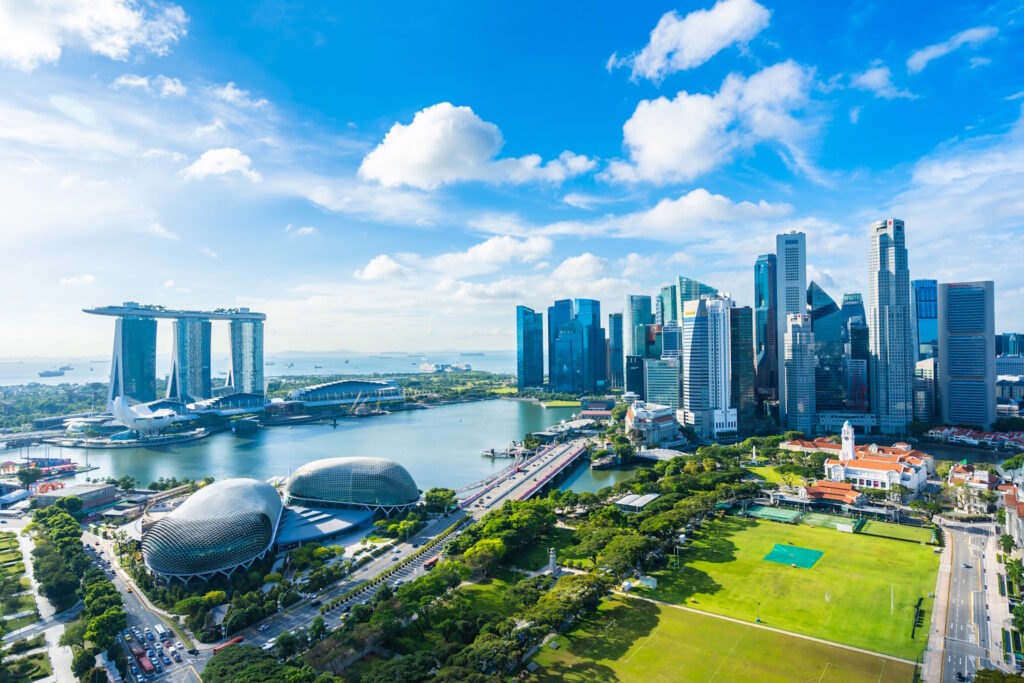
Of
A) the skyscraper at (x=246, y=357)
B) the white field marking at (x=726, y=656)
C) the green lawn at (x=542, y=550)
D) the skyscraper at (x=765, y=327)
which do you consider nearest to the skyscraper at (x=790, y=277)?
the skyscraper at (x=765, y=327)

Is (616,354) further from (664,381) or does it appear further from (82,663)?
(82,663)

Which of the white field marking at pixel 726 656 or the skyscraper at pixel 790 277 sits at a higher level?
the skyscraper at pixel 790 277

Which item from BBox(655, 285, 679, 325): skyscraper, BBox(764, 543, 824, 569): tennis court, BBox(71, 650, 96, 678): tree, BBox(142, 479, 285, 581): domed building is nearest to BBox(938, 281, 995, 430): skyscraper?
BBox(655, 285, 679, 325): skyscraper

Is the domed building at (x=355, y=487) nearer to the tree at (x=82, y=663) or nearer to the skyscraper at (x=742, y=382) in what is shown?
the tree at (x=82, y=663)

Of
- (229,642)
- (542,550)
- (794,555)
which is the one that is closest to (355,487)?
(542,550)

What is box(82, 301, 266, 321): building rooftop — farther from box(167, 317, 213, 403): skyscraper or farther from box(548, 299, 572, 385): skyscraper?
box(548, 299, 572, 385): skyscraper

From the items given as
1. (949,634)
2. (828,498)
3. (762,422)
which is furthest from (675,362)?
(949,634)
